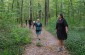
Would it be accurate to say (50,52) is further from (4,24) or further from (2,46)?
(4,24)

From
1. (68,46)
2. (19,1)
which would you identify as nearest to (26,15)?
(19,1)

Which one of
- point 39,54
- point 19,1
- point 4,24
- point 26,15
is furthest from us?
point 26,15

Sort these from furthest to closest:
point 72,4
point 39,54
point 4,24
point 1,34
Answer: point 72,4, point 4,24, point 1,34, point 39,54

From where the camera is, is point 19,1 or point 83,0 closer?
point 83,0

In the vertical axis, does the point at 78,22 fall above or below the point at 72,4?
below

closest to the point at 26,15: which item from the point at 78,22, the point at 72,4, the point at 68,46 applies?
the point at 72,4

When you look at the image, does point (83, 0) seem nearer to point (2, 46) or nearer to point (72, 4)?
point (72, 4)

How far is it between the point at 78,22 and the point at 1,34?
17.5m

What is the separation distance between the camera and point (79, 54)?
36.3 feet

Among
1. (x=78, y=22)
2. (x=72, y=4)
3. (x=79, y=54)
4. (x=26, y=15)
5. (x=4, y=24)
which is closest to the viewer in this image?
(x=79, y=54)

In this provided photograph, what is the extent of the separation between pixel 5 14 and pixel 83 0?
11.6m

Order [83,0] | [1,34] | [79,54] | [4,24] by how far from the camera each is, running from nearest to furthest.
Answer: [79,54], [1,34], [4,24], [83,0]

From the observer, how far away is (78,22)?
2997cm

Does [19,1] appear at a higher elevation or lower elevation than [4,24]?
higher
